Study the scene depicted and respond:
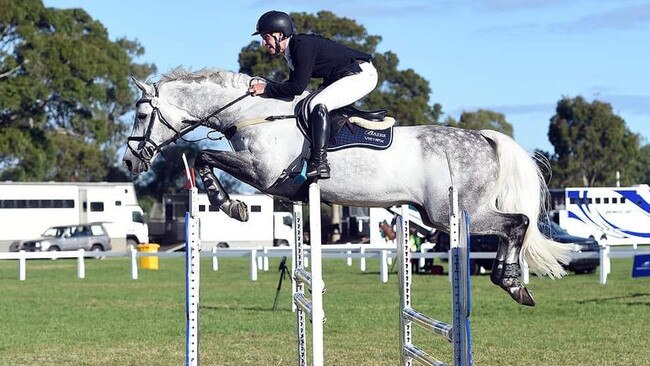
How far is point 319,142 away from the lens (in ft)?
25.5

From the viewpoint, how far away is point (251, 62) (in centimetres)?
5784

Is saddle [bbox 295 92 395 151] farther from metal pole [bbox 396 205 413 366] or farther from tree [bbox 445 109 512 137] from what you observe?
tree [bbox 445 109 512 137]

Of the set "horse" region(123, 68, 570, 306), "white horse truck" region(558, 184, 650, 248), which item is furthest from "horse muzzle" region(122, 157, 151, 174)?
"white horse truck" region(558, 184, 650, 248)

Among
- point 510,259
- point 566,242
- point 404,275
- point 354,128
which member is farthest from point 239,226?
point 510,259

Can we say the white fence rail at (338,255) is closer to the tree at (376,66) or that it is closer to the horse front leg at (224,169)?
the horse front leg at (224,169)

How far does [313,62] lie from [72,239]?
38321 mm

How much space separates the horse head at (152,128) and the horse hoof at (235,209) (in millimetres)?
901

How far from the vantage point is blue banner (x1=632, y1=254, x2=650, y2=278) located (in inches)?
725

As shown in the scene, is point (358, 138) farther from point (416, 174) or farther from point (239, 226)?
point (239, 226)

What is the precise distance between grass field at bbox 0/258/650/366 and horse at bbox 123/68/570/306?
10.4 ft

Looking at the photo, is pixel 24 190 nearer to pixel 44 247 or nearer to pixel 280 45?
pixel 44 247

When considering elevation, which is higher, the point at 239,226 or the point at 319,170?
the point at 239,226

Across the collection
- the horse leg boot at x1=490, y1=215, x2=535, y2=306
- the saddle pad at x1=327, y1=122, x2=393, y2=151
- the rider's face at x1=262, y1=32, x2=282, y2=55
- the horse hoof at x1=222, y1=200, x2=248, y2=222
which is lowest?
the horse leg boot at x1=490, y1=215, x2=535, y2=306

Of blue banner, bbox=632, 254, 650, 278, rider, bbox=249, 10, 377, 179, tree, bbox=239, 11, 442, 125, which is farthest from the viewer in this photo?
tree, bbox=239, 11, 442, 125
